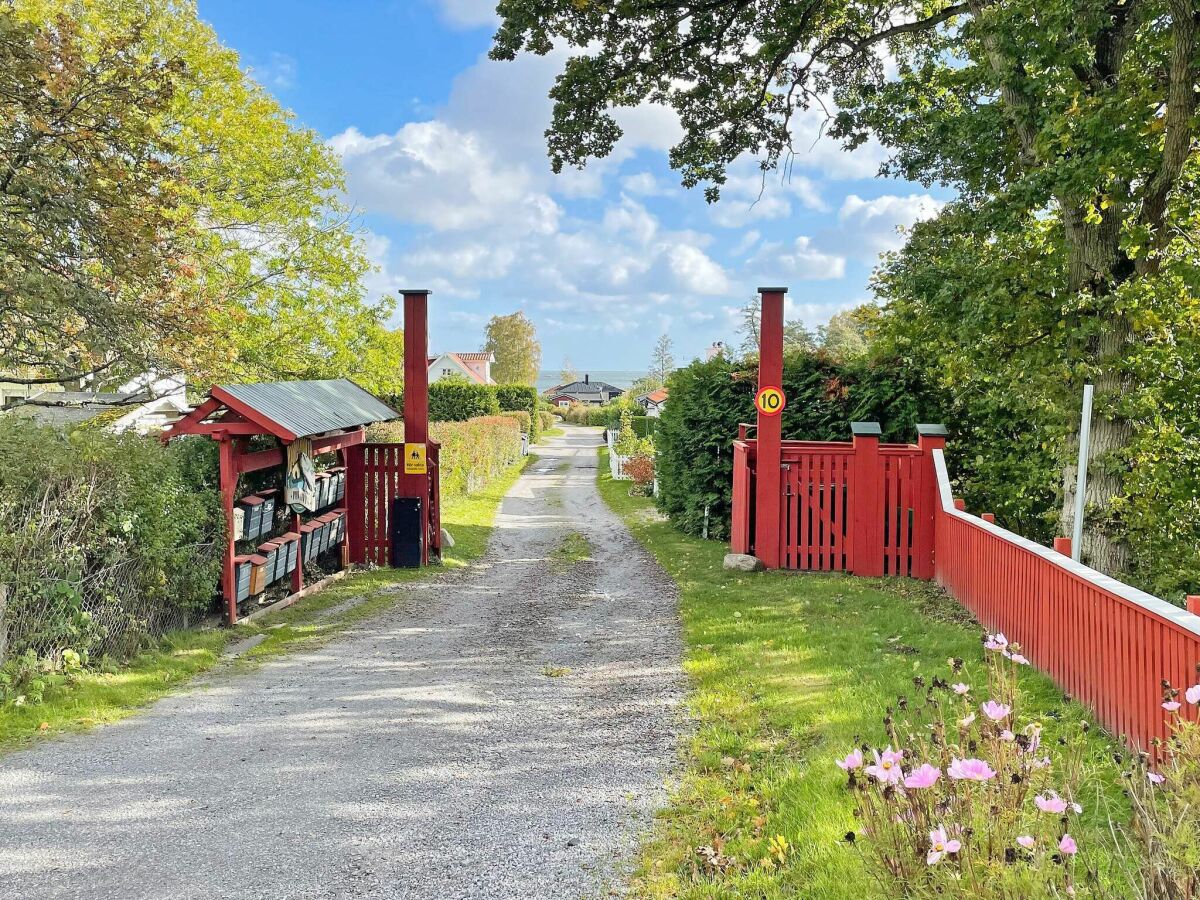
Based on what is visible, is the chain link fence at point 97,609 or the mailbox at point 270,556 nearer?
the chain link fence at point 97,609

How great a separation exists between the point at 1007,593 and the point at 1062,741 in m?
2.55

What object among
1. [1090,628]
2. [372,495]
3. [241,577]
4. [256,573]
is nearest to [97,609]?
[241,577]

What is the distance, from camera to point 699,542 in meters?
13.3

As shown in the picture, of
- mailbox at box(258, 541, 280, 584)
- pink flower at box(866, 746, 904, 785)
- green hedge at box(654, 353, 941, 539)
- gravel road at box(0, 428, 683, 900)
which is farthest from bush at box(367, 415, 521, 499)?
pink flower at box(866, 746, 904, 785)

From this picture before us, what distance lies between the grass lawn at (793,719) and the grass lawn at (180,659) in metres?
3.74

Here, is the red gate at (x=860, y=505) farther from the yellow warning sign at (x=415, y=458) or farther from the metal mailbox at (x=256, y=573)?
the metal mailbox at (x=256, y=573)

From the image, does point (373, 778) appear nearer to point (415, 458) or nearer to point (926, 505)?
point (415, 458)

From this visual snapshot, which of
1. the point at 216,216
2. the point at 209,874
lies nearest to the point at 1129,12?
the point at 209,874

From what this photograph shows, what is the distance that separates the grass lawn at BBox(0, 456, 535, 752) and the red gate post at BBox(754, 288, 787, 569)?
4548 millimetres

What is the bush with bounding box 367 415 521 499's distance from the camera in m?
19.8

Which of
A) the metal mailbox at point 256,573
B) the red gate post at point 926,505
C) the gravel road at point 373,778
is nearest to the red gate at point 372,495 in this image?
the metal mailbox at point 256,573

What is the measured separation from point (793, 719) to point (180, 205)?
1553cm

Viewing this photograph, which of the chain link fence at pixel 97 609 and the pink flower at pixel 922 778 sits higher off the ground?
the pink flower at pixel 922 778

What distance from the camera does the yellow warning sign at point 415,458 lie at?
1117cm
